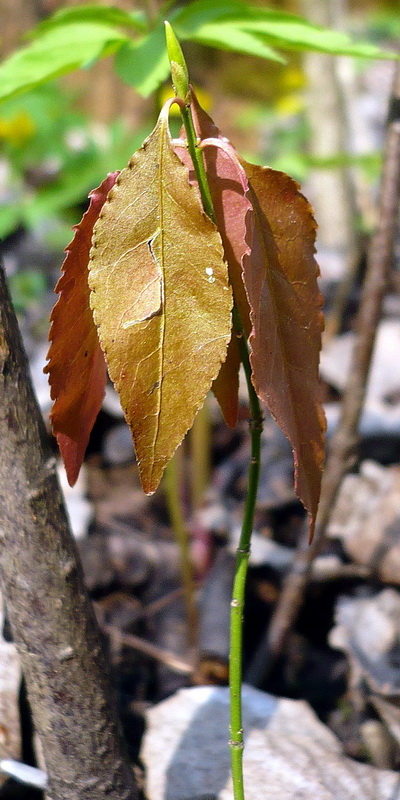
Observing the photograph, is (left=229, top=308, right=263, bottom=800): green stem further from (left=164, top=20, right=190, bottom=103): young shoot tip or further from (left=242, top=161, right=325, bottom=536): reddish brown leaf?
(left=164, top=20, right=190, bottom=103): young shoot tip

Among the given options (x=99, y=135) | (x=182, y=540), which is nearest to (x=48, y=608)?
(x=182, y=540)

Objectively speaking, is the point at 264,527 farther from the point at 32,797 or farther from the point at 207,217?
the point at 207,217

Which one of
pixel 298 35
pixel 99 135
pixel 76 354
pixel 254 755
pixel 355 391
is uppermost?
pixel 99 135

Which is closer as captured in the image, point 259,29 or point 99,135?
point 259,29

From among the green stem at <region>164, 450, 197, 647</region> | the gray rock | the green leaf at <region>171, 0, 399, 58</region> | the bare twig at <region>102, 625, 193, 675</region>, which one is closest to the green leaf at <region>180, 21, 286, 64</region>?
the green leaf at <region>171, 0, 399, 58</region>

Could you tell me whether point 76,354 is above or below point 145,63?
below

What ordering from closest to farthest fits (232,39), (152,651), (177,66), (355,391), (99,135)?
(177,66) < (232,39) < (355,391) < (152,651) < (99,135)

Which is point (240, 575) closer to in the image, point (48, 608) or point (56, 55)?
point (48, 608)
